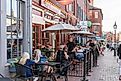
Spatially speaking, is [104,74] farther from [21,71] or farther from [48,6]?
[21,71]

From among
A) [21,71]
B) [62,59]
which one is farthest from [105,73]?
[21,71]

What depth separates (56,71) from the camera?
13016mm

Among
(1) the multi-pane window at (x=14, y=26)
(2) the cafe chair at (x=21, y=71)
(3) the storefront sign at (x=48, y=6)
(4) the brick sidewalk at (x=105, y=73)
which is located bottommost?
(4) the brick sidewalk at (x=105, y=73)

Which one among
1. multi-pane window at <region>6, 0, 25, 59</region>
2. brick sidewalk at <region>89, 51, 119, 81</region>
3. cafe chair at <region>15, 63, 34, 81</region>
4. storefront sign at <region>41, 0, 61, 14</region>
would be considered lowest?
brick sidewalk at <region>89, 51, 119, 81</region>

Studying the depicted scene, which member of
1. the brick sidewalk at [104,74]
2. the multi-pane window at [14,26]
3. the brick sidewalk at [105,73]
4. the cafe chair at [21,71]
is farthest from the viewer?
the brick sidewalk at [105,73]

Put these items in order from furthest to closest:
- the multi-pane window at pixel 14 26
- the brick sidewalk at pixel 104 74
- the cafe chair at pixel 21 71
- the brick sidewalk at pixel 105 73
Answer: the brick sidewalk at pixel 105 73, the brick sidewalk at pixel 104 74, the multi-pane window at pixel 14 26, the cafe chair at pixel 21 71

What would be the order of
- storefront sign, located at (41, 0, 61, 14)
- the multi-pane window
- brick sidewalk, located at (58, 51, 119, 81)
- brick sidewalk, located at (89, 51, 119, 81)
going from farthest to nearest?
storefront sign, located at (41, 0, 61, 14)
brick sidewalk, located at (89, 51, 119, 81)
brick sidewalk, located at (58, 51, 119, 81)
the multi-pane window

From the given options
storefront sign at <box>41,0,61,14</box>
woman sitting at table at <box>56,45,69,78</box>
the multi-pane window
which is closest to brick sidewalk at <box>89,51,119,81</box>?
woman sitting at table at <box>56,45,69,78</box>

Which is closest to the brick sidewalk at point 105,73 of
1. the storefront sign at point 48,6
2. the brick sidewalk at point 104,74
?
the brick sidewalk at point 104,74

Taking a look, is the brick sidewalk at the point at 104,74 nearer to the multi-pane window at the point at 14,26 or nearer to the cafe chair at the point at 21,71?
the multi-pane window at the point at 14,26

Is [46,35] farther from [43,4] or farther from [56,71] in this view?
[56,71]

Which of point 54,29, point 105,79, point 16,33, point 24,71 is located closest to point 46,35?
point 54,29

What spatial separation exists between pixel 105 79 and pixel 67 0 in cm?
1022

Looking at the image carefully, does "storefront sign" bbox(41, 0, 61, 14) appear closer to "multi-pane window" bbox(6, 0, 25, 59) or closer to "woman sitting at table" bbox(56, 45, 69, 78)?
"woman sitting at table" bbox(56, 45, 69, 78)
